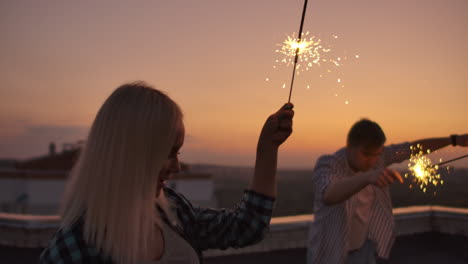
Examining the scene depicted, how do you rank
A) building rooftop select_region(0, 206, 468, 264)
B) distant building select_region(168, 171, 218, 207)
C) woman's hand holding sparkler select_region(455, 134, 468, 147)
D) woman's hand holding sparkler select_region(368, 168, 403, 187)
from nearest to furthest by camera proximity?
woman's hand holding sparkler select_region(368, 168, 403, 187) → woman's hand holding sparkler select_region(455, 134, 468, 147) → building rooftop select_region(0, 206, 468, 264) → distant building select_region(168, 171, 218, 207)

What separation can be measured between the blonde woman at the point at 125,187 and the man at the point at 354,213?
75.6 inches

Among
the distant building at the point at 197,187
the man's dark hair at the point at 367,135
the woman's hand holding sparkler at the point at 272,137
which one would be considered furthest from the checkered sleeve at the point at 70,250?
the distant building at the point at 197,187

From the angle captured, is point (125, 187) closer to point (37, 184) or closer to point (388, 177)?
point (388, 177)

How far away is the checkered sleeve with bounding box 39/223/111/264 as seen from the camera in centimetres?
139

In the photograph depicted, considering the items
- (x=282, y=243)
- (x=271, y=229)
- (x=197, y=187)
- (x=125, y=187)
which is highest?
(x=125, y=187)

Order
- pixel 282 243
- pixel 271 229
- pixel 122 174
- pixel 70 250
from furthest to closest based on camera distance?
pixel 282 243
pixel 271 229
pixel 122 174
pixel 70 250

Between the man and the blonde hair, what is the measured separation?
79.9 inches

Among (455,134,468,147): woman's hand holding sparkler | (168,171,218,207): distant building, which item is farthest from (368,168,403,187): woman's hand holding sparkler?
(168,171,218,207): distant building

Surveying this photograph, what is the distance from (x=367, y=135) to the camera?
355cm

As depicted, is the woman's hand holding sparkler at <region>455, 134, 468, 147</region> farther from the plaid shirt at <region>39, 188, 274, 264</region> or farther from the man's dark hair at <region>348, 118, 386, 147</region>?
the plaid shirt at <region>39, 188, 274, 264</region>

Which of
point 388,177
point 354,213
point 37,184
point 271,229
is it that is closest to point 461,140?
point 354,213

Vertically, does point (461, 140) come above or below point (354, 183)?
above

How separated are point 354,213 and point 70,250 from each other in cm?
261

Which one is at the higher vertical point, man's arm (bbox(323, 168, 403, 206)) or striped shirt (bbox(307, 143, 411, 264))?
man's arm (bbox(323, 168, 403, 206))
